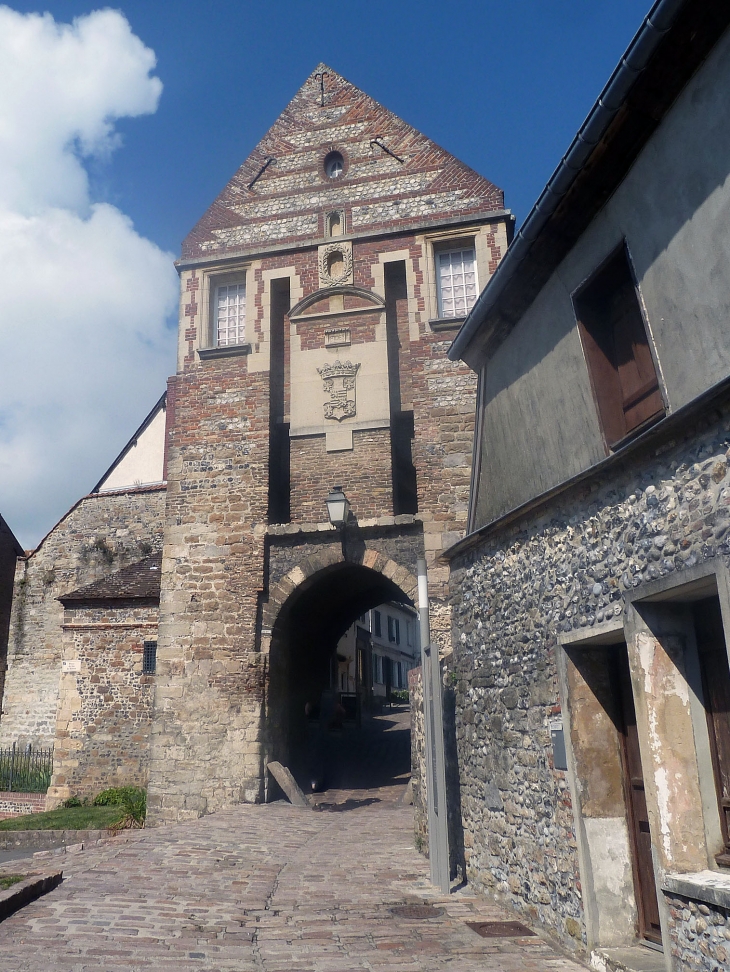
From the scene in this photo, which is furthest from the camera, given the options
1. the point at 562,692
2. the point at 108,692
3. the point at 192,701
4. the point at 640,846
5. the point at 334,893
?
the point at 108,692

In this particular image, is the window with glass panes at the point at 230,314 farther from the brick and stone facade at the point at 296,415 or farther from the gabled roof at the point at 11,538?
the gabled roof at the point at 11,538

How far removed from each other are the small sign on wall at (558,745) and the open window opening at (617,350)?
1.90 meters

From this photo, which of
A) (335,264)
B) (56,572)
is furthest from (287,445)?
(56,572)

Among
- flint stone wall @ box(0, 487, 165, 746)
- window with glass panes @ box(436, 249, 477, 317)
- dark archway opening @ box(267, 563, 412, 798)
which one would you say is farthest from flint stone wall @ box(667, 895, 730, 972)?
flint stone wall @ box(0, 487, 165, 746)

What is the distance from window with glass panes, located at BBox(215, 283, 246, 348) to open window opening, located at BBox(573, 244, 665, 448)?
9269mm

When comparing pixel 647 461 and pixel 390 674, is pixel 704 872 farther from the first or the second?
pixel 390 674

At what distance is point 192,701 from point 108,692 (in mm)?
3572

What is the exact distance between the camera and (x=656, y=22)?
4098 mm

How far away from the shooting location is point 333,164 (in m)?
14.9

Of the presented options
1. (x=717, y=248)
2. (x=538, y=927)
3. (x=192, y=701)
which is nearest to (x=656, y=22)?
(x=717, y=248)

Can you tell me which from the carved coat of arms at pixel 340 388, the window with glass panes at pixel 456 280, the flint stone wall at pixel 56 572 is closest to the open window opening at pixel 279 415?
the carved coat of arms at pixel 340 388

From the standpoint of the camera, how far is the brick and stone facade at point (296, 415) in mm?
12234

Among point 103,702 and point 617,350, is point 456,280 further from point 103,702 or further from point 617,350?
point 103,702

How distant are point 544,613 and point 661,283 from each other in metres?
2.30
